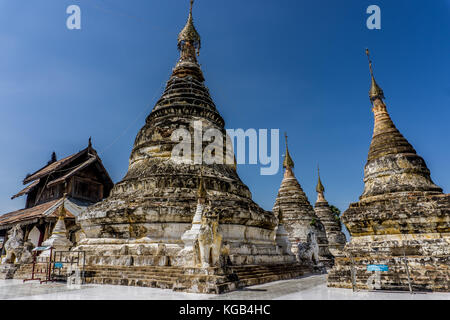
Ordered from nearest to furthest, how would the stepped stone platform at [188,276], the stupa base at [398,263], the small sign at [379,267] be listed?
the small sign at [379,267] < the stupa base at [398,263] < the stepped stone platform at [188,276]

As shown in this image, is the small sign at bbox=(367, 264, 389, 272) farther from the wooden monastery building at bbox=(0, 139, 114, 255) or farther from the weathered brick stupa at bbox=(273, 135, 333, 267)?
the wooden monastery building at bbox=(0, 139, 114, 255)

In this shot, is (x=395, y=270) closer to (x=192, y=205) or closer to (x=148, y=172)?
(x=192, y=205)

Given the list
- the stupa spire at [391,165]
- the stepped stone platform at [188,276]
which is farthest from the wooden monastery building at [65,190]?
the stupa spire at [391,165]

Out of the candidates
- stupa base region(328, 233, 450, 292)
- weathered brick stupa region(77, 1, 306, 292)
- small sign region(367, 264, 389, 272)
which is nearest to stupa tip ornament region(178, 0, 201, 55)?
weathered brick stupa region(77, 1, 306, 292)

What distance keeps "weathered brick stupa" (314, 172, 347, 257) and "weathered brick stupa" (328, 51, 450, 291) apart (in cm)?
2001

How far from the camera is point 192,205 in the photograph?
12641mm

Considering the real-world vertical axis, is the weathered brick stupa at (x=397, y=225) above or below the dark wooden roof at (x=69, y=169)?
below

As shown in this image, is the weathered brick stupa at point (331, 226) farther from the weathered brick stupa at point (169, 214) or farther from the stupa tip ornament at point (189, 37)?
the stupa tip ornament at point (189, 37)

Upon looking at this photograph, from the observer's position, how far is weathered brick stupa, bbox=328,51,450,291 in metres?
8.11

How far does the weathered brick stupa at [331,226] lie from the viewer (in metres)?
29.1

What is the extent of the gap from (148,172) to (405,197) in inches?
425

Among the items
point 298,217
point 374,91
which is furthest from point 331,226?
point 374,91

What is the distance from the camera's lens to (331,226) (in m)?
30.7

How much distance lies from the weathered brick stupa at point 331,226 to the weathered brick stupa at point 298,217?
2.58 m
